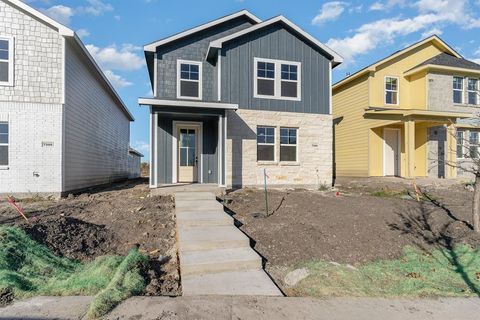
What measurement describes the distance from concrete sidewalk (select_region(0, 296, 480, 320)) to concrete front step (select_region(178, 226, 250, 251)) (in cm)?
164

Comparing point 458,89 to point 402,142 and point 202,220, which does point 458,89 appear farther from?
point 202,220

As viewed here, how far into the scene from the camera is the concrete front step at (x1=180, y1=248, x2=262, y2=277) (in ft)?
16.0

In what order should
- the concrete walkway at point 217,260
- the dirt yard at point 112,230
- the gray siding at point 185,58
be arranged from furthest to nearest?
1. the gray siding at point 185,58
2. the dirt yard at point 112,230
3. the concrete walkway at point 217,260

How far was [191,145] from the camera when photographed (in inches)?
501

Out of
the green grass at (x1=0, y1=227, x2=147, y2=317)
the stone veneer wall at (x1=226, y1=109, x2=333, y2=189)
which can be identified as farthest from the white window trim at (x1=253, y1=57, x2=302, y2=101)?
the green grass at (x1=0, y1=227, x2=147, y2=317)

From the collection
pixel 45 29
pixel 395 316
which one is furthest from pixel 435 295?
pixel 45 29

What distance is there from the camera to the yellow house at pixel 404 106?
16203 millimetres

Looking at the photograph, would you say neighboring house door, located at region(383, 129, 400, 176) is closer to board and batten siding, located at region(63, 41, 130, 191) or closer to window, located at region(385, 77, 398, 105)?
window, located at region(385, 77, 398, 105)

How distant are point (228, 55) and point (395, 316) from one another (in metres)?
11.0

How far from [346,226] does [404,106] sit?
1292 cm

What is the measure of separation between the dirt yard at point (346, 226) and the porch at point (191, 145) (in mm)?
2305

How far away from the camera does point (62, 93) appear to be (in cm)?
1083

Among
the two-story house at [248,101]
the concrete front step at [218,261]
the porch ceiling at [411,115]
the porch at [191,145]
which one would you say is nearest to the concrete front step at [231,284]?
the concrete front step at [218,261]

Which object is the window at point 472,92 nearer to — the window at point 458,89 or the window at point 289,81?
the window at point 458,89
